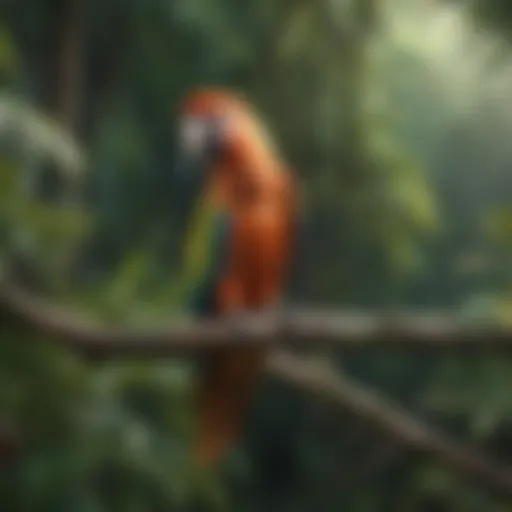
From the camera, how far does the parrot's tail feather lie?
1.21 metres

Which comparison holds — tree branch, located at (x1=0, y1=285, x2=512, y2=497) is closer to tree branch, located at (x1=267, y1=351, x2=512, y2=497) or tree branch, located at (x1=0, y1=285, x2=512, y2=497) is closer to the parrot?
tree branch, located at (x1=267, y1=351, x2=512, y2=497)

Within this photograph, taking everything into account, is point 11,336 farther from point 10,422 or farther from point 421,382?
point 421,382

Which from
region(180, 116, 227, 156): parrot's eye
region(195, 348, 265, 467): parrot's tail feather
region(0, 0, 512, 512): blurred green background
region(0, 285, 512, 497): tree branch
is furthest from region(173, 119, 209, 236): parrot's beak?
region(0, 285, 512, 497): tree branch

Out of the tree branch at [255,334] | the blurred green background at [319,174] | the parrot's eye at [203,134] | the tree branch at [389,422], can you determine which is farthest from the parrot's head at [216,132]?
the tree branch at [255,334]

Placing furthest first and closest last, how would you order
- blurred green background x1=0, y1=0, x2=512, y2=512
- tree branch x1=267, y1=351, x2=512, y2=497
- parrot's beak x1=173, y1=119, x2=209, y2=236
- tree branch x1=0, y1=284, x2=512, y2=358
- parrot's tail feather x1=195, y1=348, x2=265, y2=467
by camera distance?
blurred green background x1=0, y1=0, x2=512, y2=512
parrot's beak x1=173, y1=119, x2=209, y2=236
parrot's tail feather x1=195, y1=348, x2=265, y2=467
tree branch x1=267, y1=351, x2=512, y2=497
tree branch x1=0, y1=284, x2=512, y2=358

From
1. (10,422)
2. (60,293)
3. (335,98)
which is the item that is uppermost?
(335,98)

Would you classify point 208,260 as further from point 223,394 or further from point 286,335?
point 286,335

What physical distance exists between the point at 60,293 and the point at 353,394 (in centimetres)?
31

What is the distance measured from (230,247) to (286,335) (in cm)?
42

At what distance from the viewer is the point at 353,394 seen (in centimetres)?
109

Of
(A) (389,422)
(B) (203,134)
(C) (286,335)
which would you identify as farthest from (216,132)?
(C) (286,335)

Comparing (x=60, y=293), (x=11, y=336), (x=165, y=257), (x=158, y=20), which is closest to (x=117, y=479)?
(x=60, y=293)

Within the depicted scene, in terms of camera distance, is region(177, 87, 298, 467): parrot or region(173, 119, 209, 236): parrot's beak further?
region(173, 119, 209, 236): parrot's beak

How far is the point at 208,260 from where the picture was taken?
129cm
